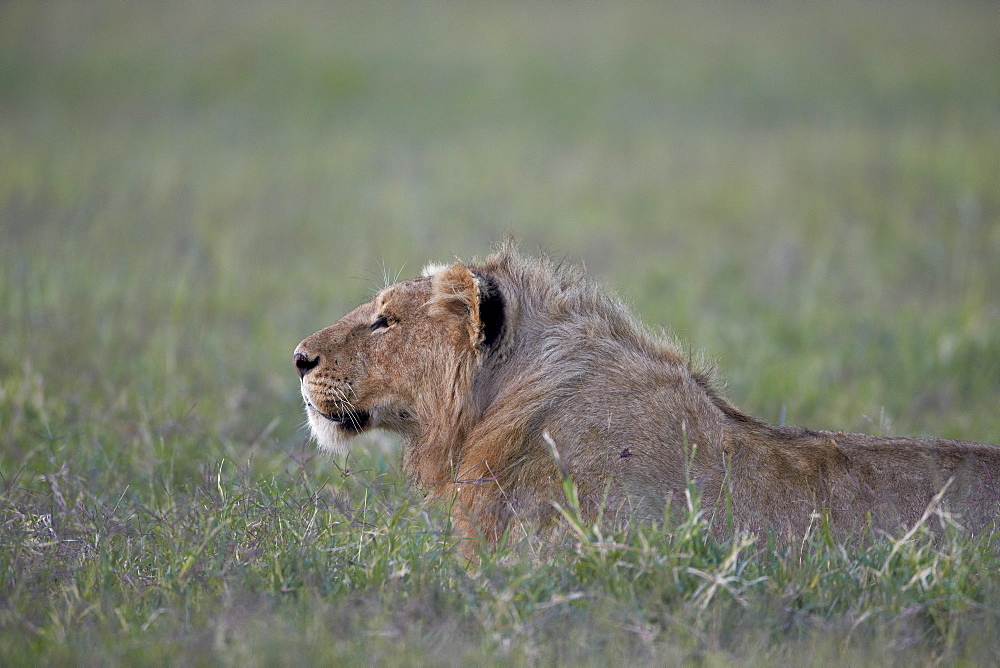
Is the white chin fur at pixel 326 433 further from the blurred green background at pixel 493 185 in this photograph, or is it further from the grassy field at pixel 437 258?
the blurred green background at pixel 493 185

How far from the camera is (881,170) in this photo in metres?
13.9

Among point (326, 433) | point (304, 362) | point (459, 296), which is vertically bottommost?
point (326, 433)

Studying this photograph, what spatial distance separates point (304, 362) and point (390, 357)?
0.40 m

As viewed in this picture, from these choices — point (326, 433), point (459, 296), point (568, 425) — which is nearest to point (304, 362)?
point (326, 433)

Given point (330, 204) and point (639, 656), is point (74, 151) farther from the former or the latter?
point (639, 656)

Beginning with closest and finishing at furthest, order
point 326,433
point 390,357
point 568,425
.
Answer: point 568,425
point 390,357
point 326,433

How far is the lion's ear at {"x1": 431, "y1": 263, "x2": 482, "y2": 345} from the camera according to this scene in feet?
13.2

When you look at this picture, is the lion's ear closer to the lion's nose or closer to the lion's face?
the lion's face

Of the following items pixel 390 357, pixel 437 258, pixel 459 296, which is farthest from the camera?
pixel 437 258

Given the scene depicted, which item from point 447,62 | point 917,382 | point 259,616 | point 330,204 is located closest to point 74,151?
point 330,204

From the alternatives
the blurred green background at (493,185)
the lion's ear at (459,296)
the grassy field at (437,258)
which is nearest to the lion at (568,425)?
the lion's ear at (459,296)

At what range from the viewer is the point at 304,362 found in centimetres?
436

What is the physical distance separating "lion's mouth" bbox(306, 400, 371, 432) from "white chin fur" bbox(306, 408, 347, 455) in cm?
3

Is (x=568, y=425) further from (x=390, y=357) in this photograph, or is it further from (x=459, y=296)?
(x=390, y=357)
